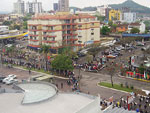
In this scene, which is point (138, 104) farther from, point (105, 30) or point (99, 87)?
point (105, 30)

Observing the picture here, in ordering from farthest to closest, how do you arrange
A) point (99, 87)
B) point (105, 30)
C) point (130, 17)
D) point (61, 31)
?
point (130, 17) < point (105, 30) < point (61, 31) < point (99, 87)

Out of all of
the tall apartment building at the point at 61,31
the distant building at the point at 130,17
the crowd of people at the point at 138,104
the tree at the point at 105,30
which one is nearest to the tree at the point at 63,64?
the crowd of people at the point at 138,104

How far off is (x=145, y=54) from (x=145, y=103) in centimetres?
1988

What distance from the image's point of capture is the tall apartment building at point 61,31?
153 ft

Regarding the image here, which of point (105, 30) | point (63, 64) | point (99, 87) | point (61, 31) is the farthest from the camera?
point (105, 30)

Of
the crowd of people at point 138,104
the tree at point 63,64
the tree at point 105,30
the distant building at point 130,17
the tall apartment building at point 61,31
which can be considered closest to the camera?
the crowd of people at point 138,104

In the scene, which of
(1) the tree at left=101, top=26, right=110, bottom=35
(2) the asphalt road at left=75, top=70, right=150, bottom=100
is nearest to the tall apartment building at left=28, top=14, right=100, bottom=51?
(1) the tree at left=101, top=26, right=110, bottom=35

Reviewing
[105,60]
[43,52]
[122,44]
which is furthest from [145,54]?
[43,52]

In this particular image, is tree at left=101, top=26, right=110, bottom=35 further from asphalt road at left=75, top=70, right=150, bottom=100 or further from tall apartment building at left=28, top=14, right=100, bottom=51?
asphalt road at left=75, top=70, right=150, bottom=100

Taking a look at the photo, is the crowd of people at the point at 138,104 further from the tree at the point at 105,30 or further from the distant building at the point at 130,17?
the distant building at the point at 130,17

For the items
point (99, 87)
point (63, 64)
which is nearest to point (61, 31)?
point (63, 64)

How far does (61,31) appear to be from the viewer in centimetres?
4775

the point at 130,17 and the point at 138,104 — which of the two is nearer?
the point at 138,104

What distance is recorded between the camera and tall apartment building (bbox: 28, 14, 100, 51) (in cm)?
4672
